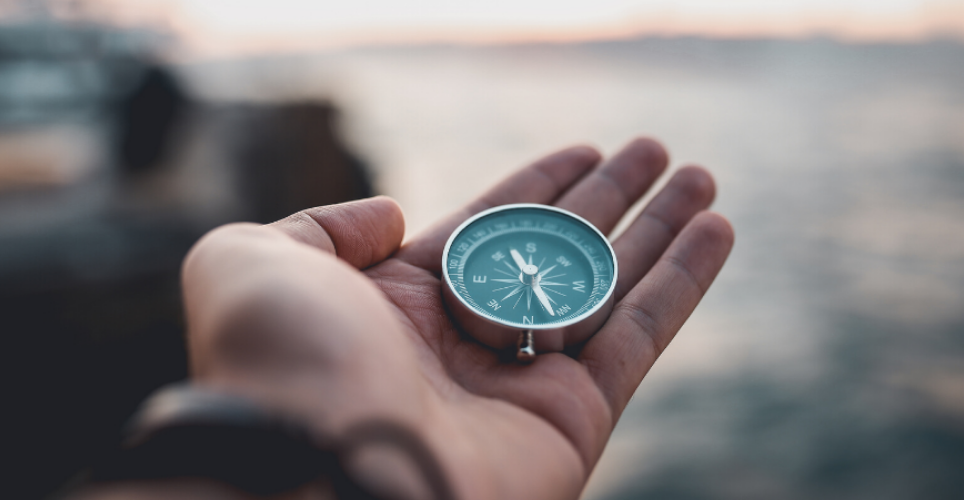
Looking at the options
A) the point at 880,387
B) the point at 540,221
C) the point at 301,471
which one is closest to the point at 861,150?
the point at 880,387

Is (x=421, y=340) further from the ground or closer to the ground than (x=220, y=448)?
closer to the ground

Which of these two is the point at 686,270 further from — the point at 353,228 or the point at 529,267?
the point at 353,228

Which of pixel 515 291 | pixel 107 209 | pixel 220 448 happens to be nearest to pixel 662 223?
pixel 515 291

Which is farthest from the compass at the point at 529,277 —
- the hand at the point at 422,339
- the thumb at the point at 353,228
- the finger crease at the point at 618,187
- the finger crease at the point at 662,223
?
the finger crease at the point at 618,187

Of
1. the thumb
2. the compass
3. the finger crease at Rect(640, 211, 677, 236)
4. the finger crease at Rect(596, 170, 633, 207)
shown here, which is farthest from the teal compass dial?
the finger crease at Rect(596, 170, 633, 207)

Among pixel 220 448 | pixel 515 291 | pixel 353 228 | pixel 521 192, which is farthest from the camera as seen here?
pixel 521 192

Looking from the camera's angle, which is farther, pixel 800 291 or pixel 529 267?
pixel 800 291
